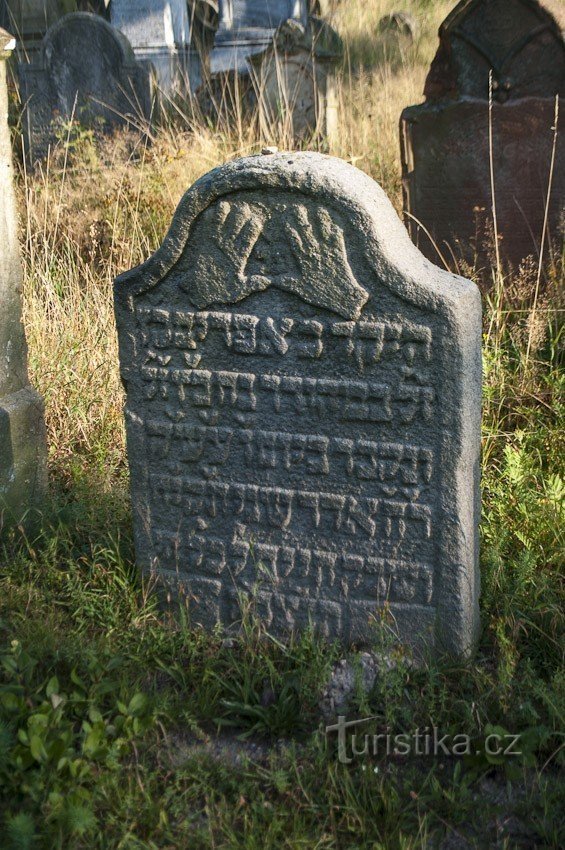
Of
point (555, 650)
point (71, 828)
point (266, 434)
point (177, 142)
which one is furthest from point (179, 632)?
point (177, 142)

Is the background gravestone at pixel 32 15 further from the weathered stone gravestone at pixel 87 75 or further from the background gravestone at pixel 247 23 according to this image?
the weathered stone gravestone at pixel 87 75

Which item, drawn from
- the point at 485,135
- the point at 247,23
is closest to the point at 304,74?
the point at 247,23

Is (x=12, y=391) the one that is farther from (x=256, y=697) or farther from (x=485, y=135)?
(x=485, y=135)

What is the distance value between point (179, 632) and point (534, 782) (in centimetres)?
108

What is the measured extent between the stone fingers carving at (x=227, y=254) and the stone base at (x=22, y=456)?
3.53 feet

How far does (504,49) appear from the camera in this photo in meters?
4.16

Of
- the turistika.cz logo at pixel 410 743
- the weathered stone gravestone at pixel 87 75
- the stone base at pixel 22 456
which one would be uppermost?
the weathered stone gravestone at pixel 87 75

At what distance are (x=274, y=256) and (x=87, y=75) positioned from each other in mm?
6008

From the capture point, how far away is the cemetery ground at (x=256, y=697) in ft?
6.57

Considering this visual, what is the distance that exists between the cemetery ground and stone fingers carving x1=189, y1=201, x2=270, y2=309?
2.94 ft

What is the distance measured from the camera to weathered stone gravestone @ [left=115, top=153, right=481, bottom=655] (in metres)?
2.31

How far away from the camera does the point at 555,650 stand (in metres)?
2.50

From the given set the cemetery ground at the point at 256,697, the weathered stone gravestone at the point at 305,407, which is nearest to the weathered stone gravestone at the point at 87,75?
the cemetery ground at the point at 256,697

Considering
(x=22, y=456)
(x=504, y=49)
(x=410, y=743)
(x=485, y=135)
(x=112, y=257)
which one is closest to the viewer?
(x=410, y=743)
